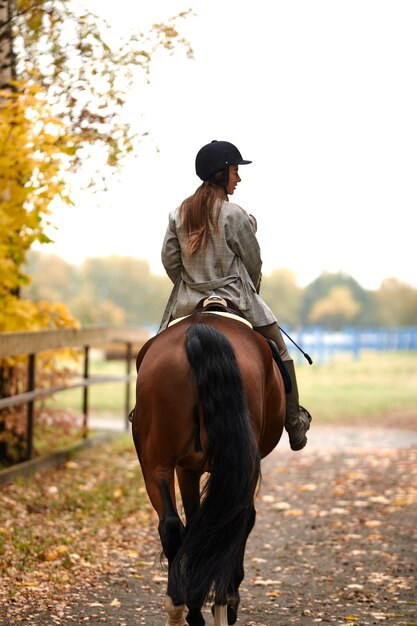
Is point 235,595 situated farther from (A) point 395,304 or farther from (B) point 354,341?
(A) point 395,304

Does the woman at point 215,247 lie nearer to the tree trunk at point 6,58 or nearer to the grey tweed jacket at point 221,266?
the grey tweed jacket at point 221,266

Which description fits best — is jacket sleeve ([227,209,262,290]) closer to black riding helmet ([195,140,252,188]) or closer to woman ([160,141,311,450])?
woman ([160,141,311,450])

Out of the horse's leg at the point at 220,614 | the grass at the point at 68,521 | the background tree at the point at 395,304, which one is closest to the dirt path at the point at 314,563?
the grass at the point at 68,521

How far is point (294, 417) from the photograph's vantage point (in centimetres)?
525

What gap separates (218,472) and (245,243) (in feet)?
4.34

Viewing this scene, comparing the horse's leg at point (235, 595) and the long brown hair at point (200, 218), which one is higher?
the long brown hair at point (200, 218)

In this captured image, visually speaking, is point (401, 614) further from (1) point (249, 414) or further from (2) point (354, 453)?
(2) point (354, 453)

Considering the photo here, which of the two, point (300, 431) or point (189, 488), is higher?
point (300, 431)

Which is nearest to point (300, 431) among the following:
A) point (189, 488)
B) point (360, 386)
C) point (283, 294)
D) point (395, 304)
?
point (189, 488)

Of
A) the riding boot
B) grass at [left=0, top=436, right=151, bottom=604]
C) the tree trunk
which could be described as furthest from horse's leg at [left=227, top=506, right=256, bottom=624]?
the tree trunk

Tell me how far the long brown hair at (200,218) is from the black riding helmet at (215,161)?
121 mm

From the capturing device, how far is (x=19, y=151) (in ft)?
24.6

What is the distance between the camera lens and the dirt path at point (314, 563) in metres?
5.03

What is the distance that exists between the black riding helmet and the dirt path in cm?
239
